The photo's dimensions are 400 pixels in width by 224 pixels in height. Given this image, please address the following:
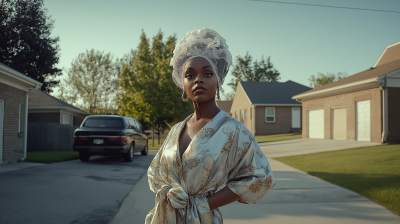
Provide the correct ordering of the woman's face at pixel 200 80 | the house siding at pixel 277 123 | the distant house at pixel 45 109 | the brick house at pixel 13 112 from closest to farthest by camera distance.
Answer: the woman's face at pixel 200 80
the brick house at pixel 13 112
the distant house at pixel 45 109
the house siding at pixel 277 123

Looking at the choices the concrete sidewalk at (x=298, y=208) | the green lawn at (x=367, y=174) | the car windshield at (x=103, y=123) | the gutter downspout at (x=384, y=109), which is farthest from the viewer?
the gutter downspout at (x=384, y=109)

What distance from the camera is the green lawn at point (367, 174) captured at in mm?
5466

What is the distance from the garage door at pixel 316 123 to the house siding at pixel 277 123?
825 centimetres

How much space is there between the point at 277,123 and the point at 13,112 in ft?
78.2

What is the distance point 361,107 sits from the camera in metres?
16.3

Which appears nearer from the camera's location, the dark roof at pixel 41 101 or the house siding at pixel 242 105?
the dark roof at pixel 41 101

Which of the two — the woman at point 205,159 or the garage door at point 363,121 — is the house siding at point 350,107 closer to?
the garage door at point 363,121

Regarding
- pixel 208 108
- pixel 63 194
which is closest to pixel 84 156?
pixel 63 194

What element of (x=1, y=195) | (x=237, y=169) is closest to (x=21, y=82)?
(x=1, y=195)

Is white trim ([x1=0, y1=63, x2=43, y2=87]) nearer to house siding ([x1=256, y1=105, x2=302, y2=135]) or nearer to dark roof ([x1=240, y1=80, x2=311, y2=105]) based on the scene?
dark roof ([x1=240, y1=80, x2=311, y2=105])

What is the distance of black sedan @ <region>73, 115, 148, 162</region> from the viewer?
10.9m

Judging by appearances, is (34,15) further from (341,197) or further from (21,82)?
(341,197)

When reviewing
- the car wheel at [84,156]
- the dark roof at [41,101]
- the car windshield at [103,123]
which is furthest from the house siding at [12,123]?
the dark roof at [41,101]

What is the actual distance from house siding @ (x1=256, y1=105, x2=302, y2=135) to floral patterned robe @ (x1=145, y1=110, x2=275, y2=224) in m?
29.0
